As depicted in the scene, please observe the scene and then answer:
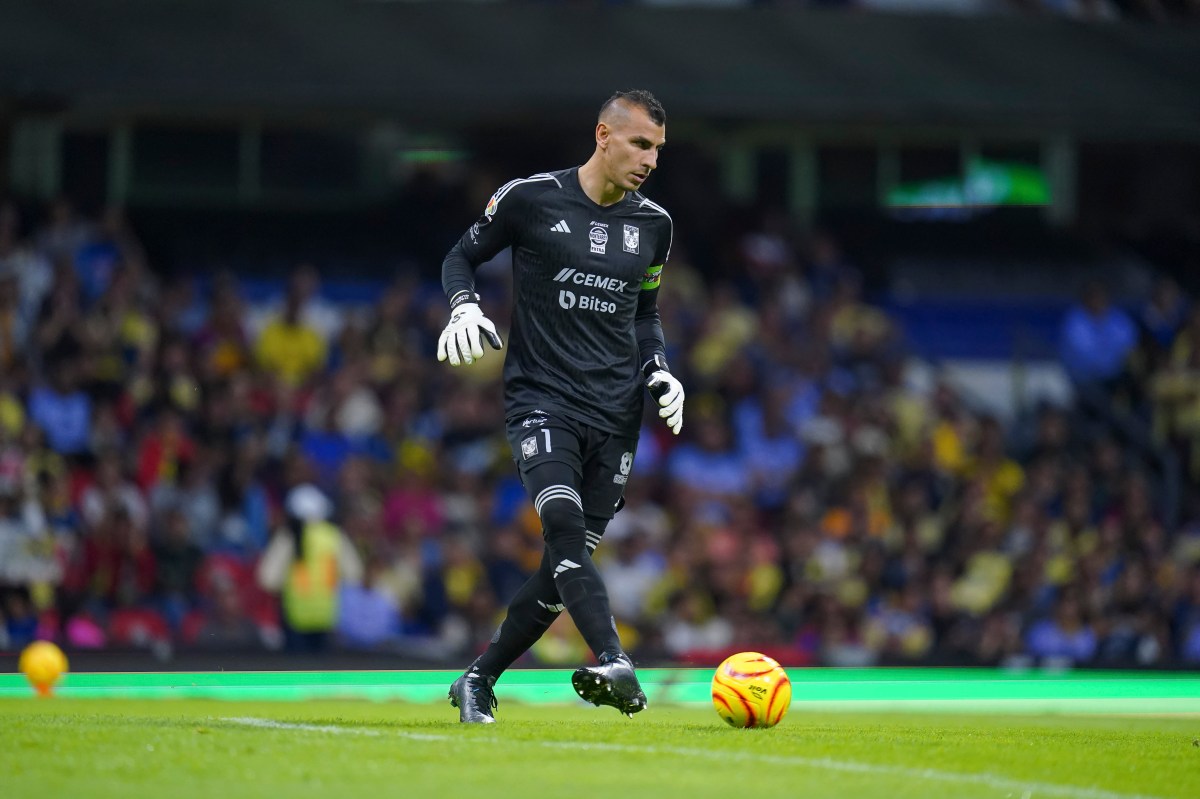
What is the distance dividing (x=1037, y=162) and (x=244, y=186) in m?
10.3

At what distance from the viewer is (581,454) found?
25.9 ft

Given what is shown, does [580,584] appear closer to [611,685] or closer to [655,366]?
[611,685]

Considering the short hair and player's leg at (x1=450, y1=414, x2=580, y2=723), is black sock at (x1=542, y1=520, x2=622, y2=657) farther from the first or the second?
the short hair

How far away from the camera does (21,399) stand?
15984mm

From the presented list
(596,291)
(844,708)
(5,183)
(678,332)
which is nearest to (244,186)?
(5,183)

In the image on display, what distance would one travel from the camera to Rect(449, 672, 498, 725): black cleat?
7.86 m

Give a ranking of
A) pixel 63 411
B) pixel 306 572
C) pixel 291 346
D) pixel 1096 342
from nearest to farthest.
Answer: pixel 306 572 < pixel 63 411 < pixel 291 346 < pixel 1096 342

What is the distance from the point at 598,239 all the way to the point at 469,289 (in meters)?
0.61

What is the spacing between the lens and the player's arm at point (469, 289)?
24.6ft

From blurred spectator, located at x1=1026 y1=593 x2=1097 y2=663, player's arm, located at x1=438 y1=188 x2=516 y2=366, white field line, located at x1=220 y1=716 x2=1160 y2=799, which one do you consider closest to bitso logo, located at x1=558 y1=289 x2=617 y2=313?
player's arm, located at x1=438 y1=188 x2=516 y2=366

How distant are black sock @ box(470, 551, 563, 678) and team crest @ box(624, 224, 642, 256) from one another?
1422 mm

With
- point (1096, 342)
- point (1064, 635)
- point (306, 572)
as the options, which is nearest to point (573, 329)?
point (306, 572)

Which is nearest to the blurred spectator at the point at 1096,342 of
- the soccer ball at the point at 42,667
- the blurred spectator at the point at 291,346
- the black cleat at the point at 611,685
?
the blurred spectator at the point at 291,346

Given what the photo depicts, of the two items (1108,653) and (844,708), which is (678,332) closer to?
(1108,653)
